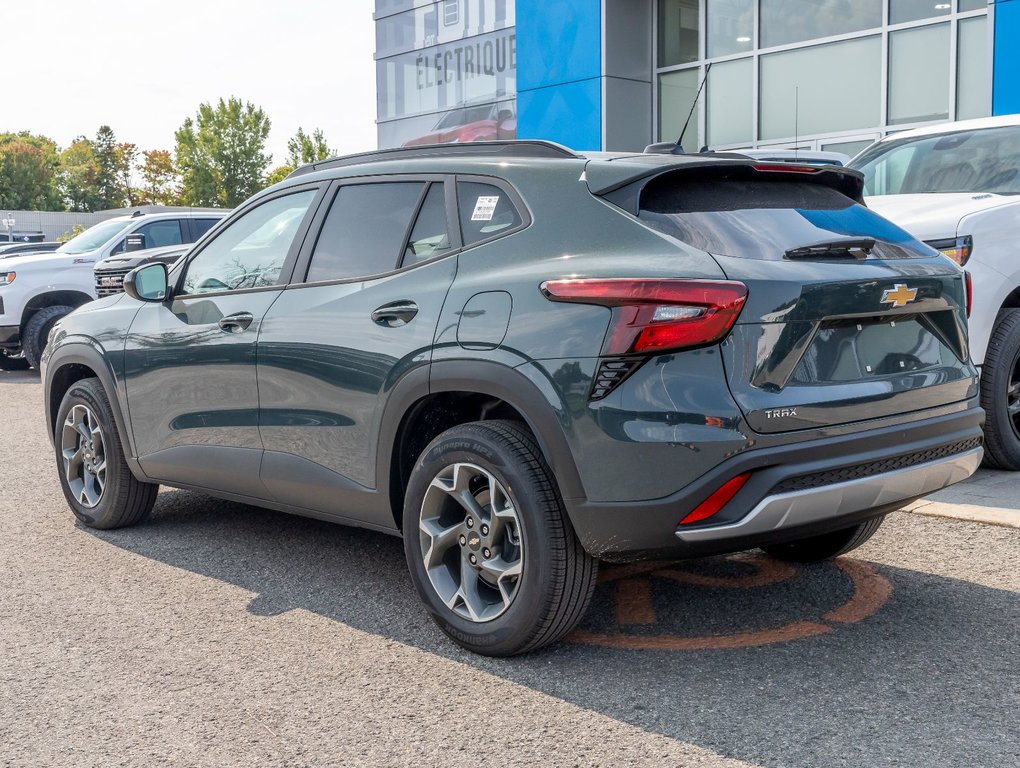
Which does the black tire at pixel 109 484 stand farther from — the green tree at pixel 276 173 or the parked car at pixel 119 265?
the green tree at pixel 276 173

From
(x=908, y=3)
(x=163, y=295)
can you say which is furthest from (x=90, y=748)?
(x=908, y=3)

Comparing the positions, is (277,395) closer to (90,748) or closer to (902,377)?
(90,748)

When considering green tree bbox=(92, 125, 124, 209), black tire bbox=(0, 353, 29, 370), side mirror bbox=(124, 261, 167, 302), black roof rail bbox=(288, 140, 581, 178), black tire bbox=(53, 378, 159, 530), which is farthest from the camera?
green tree bbox=(92, 125, 124, 209)

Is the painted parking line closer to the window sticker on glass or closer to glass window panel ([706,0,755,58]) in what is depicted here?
the window sticker on glass

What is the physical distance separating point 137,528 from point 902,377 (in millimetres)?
3911

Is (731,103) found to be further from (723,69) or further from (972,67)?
(972,67)

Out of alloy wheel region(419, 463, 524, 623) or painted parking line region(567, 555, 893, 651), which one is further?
painted parking line region(567, 555, 893, 651)

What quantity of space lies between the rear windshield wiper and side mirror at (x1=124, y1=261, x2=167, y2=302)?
3.00 metres

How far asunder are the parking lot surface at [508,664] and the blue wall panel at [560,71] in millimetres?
15487

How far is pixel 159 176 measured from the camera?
384 ft

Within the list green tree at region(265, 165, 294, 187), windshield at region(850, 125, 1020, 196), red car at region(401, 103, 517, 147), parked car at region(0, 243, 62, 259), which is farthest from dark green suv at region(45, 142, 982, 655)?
green tree at region(265, 165, 294, 187)

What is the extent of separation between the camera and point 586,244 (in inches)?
146

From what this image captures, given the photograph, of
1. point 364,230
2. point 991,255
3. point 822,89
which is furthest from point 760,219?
point 822,89

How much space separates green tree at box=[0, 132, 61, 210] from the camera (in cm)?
12619
